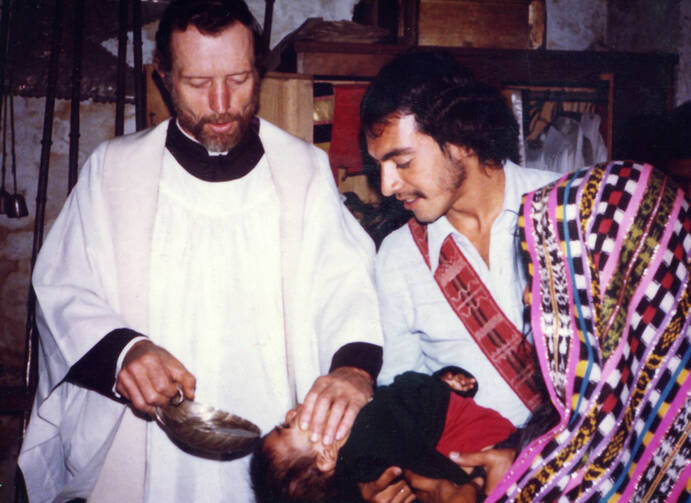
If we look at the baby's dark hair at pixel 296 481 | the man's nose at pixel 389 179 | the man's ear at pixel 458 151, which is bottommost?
the baby's dark hair at pixel 296 481

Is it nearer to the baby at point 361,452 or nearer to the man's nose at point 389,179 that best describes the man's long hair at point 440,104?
the man's nose at point 389,179

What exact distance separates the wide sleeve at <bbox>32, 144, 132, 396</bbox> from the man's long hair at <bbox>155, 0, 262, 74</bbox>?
359 mm

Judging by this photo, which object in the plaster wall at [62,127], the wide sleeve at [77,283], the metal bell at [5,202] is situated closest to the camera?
the wide sleeve at [77,283]

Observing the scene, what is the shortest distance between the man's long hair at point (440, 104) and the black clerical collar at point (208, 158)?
0.36m

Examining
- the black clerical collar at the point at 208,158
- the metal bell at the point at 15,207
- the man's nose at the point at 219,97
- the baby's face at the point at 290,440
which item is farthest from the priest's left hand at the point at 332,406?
the metal bell at the point at 15,207

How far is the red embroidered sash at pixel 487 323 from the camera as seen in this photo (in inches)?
59.2

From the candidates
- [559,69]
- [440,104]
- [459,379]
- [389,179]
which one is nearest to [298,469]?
[459,379]

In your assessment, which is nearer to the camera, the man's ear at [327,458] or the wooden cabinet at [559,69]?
the man's ear at [327,458]

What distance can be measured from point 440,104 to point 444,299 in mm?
570

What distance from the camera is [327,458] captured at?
4.02 feet

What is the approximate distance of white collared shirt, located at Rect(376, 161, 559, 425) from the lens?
1539 millimetres

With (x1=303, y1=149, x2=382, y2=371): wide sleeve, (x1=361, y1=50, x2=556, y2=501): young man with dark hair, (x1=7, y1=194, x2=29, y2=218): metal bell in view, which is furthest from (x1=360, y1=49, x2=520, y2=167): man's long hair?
(x1=7, y1=194, x2=29, y2=218): metal bell

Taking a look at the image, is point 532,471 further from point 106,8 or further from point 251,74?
point 106,8

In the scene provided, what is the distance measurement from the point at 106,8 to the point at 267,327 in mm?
1736
